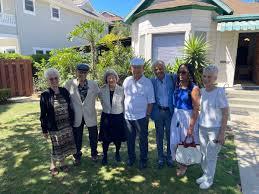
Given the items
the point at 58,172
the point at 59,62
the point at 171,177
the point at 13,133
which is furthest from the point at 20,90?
the point at 171,177

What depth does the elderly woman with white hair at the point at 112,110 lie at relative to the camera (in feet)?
13.6

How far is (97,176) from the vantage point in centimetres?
412

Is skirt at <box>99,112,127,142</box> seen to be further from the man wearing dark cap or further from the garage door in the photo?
the garage door

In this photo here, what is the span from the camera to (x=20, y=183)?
3.93 metres

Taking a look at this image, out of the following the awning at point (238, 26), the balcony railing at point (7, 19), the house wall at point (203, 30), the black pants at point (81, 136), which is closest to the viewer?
the black pants at point (81, 136)

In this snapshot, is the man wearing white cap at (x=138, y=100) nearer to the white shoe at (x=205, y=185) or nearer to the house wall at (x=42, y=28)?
the white shoe at (x=205, y=185)

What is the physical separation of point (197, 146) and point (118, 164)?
1.63 m

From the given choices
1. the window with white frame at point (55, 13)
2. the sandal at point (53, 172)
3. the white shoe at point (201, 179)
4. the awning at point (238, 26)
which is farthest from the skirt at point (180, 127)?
the window with white frame at point (55, 13)

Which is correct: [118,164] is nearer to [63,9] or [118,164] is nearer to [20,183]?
[20,183]

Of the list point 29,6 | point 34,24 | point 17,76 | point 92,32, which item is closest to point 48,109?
point 92,32

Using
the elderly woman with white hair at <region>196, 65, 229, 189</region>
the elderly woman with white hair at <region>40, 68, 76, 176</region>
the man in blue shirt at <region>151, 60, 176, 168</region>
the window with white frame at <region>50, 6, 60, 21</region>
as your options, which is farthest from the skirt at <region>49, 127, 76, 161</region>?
the window with white frame at <region>50, 6, 60, 21</region>

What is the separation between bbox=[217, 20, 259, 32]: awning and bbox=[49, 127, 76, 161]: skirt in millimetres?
8288

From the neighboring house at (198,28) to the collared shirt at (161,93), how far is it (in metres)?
6.68

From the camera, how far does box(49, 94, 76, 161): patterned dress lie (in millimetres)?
3891
